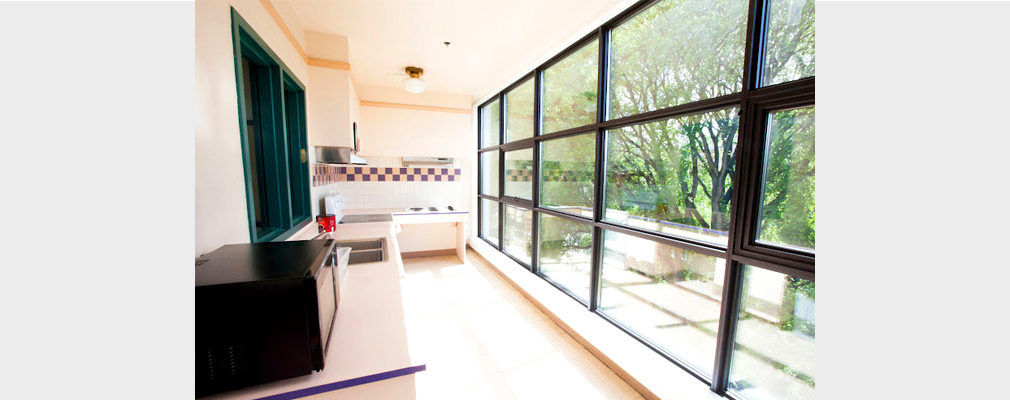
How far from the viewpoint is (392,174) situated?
4312 mm

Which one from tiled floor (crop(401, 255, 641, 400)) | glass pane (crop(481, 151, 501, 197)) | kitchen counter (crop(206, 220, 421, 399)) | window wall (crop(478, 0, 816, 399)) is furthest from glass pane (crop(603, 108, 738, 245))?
glass pane (crop(481, 151, 501, 197))

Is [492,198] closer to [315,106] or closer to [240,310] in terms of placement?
[315,106]

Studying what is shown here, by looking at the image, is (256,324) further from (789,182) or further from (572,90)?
(572,90)

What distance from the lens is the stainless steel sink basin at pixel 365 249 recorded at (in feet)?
8.25

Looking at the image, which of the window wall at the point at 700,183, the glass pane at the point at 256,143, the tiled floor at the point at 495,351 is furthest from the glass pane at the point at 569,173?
the glass pane at the point at 256,143

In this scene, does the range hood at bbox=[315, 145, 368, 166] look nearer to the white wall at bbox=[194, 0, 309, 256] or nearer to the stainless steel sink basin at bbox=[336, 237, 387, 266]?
the stainless steel sink basin at bbox=[336, 237, 387, 266]

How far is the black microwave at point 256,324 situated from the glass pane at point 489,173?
3.40 metres

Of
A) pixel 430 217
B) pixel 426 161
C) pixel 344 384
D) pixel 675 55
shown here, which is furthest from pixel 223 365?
pixel 426 161

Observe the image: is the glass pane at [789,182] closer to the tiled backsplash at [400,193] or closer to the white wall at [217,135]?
the white wall at [217,135]

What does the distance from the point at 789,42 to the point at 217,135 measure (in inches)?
86.8

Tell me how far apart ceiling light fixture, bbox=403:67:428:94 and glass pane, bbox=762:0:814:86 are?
8.95ft
